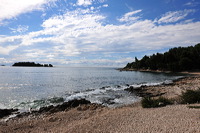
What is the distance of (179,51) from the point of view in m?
113

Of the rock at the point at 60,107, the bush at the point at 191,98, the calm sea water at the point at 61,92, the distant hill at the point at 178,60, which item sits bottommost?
the calm sea water at the point at 61,92

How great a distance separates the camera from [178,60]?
10550 cm

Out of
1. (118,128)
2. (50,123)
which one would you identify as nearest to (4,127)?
(50,123)

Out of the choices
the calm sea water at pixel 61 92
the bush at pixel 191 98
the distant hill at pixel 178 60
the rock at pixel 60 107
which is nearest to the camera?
the bush at pixel 191 98

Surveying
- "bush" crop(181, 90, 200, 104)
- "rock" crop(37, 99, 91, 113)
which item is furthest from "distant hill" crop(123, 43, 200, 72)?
"rock" crop(37, 99, 91, 113)

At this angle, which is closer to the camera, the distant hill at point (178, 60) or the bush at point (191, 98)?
the bush at point (191, 98)

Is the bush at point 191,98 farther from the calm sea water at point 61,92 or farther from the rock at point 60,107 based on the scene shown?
the rock at point 60,107

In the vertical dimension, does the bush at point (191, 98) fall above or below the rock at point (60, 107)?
above

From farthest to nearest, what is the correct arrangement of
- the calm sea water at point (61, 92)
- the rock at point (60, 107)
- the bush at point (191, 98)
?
the calm sea water at point (61, 92) < the rock at point (60, 107) < the bush at point (191, 98)

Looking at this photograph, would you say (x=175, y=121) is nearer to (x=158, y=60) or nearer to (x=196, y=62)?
(x=196, y=62)

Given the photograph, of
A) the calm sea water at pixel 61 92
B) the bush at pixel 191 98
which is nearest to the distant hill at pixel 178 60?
the calm sea water at pixel 61 92

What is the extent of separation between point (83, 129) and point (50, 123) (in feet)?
13.3

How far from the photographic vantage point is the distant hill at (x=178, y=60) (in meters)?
95.2

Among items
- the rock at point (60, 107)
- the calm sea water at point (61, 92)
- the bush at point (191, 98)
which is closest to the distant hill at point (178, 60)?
the calm sea water at point (61, 92)
